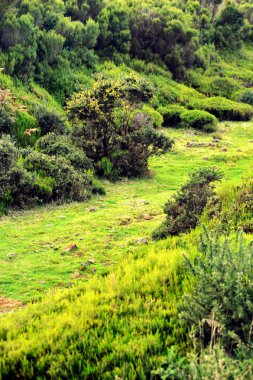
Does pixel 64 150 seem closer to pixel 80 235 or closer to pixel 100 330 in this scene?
pixel 80 235

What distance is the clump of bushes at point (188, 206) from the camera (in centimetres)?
847

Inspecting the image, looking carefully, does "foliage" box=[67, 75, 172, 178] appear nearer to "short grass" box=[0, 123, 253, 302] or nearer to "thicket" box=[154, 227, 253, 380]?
"short grass" box=[0, 123, 253, 302]

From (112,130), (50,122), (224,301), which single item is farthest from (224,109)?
(224,301)

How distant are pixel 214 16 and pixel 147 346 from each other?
3941 cm

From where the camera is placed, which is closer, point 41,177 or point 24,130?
point 41,177

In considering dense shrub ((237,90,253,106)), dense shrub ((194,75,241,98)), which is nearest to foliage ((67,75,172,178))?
dense shrub ((237,90,253,106))

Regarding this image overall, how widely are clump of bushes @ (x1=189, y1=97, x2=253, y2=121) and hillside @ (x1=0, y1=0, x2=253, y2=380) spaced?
2.7 inches

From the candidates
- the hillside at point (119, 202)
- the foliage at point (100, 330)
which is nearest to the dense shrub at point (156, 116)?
the hillside at point (119, 202)

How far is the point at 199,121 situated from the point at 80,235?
13539mm

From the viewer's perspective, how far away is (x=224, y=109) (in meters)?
24.0

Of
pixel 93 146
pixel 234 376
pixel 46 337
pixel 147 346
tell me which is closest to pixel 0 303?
pixel 46 337

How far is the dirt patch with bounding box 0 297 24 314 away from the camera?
6328mm

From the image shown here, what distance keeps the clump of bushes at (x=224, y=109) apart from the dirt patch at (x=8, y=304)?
745 inches

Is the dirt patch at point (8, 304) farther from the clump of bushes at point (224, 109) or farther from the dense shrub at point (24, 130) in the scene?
the clump of bushes at point (224, 109)
